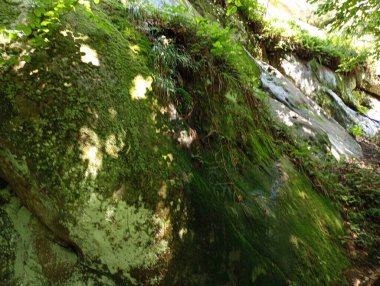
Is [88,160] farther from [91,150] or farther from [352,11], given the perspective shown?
[352,11]

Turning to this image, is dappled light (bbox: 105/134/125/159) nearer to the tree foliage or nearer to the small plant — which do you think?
the tree foliage

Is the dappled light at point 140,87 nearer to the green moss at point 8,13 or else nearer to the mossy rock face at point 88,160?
the mossy rock face at point 88,160

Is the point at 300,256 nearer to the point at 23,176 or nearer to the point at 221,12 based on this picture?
the point at 23,176

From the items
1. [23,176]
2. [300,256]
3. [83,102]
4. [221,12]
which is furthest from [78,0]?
[221,12]

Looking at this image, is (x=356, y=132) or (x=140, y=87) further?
(x=356, y=132)

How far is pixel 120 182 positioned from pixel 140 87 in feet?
3.12

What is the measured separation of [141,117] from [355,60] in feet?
27.0

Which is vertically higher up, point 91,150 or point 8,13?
point 8,13

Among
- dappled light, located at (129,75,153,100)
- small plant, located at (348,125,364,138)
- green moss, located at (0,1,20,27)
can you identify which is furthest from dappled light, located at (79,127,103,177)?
small plant, located at (348,125,364,138)

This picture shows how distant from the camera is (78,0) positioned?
2090 mm

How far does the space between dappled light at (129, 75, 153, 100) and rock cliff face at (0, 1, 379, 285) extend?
0.04 feet

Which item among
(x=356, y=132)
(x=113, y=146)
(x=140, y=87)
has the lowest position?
(x=356, y=132)

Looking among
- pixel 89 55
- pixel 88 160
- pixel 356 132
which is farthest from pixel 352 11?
pixel 356 132

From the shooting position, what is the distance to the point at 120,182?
88.2 inches
